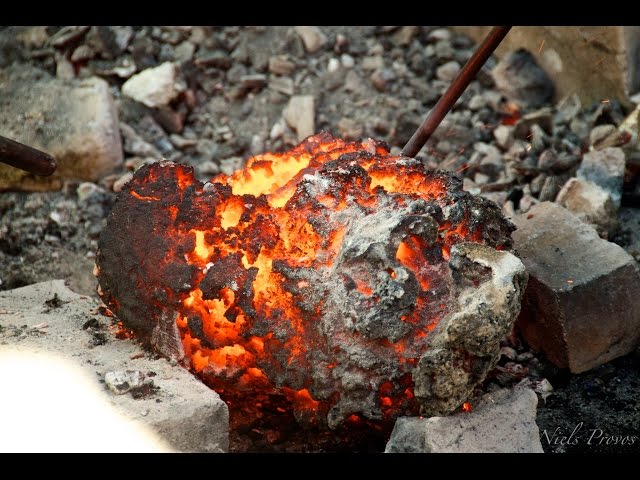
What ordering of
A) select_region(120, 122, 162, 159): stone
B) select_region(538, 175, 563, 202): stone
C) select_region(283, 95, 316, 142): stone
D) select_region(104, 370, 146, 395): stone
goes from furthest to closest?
select_region(283, 95, 316, 142): stone, select_region(120, 122, 162, 159): stone, select_region(538, 175, 563, 202): stone, select_region(104, 370, 146, 395): stone

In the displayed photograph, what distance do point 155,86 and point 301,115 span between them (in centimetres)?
97

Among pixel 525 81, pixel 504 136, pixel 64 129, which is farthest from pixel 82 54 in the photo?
pixel 525 81

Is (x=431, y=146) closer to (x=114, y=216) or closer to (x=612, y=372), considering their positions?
(x=612, y=372)

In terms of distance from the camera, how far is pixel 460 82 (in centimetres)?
357

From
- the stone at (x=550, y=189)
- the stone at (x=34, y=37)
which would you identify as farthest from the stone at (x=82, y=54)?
the stone at (x=550, y=189)

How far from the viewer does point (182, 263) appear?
2924mm

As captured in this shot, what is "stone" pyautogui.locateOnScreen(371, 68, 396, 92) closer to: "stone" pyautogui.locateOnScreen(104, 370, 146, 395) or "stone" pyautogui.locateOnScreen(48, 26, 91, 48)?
"stone" pyautogui.locateOnScreen(48, 26, 91, 48)

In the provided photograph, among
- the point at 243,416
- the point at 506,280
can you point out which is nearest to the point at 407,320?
the point at 506,280

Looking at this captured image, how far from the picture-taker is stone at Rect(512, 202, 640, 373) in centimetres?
333

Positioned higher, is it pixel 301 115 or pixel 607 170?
pixel 607 170

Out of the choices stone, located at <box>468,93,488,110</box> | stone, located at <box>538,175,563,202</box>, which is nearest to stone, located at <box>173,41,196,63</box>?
stone, located at <box>468,93,488,110</box>

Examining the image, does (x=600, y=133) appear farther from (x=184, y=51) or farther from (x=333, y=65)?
(x=184, y=51)

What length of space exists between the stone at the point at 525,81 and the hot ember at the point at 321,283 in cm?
226

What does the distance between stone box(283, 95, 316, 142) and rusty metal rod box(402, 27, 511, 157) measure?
157cm
